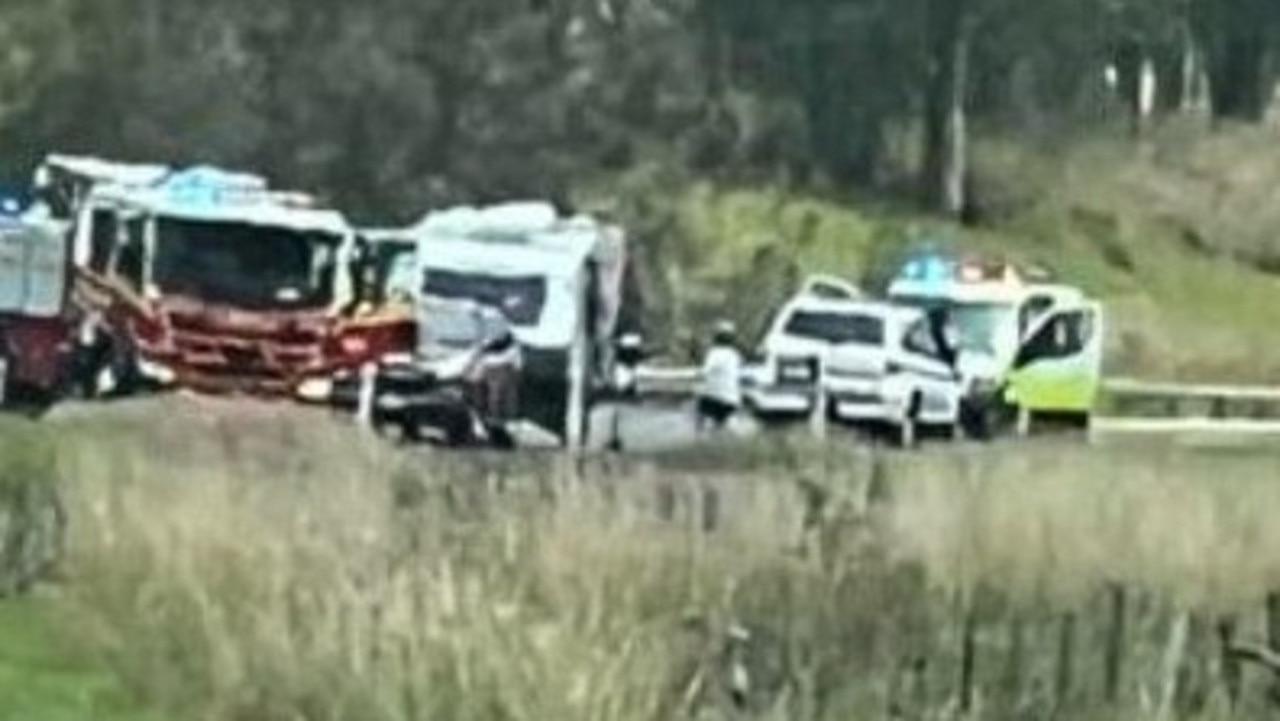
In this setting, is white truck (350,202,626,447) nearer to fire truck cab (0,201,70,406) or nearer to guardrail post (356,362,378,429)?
guardrail post (356,362,378,429)

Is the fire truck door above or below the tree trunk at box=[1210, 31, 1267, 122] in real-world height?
below

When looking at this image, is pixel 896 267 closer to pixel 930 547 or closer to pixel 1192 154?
pixel 1192 154

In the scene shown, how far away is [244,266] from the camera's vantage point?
96.8 ft

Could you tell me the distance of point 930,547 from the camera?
15945 millimetres

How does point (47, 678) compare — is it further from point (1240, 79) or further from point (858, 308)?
point (1240, 79)

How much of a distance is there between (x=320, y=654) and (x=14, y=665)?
261cm

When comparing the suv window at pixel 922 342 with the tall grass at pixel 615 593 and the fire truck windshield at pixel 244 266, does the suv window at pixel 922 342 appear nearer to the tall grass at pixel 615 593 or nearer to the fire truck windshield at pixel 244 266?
the fire truck windshield at pixel 244 266

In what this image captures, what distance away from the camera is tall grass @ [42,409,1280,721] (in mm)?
11797

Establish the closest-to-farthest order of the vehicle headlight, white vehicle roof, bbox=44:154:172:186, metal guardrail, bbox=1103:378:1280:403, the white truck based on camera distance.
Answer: the white truck → white vehicle roof, bbox=44:154:172:186 → the vehicle headlight → metal guardrail, bbox=1103:378:1280:403

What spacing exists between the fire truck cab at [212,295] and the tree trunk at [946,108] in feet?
35.5

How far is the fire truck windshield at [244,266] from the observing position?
29500 millimetres

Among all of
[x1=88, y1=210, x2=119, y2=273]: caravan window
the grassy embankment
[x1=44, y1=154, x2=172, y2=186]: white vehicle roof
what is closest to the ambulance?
the grassy embankment

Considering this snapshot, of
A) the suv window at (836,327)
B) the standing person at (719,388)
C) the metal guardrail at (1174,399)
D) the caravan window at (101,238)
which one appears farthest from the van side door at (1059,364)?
the caravan window at (101,238)

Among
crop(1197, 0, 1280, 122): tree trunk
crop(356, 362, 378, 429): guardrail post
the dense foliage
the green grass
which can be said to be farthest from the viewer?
crop(1197, 0, 1280, 122): tree trunk
